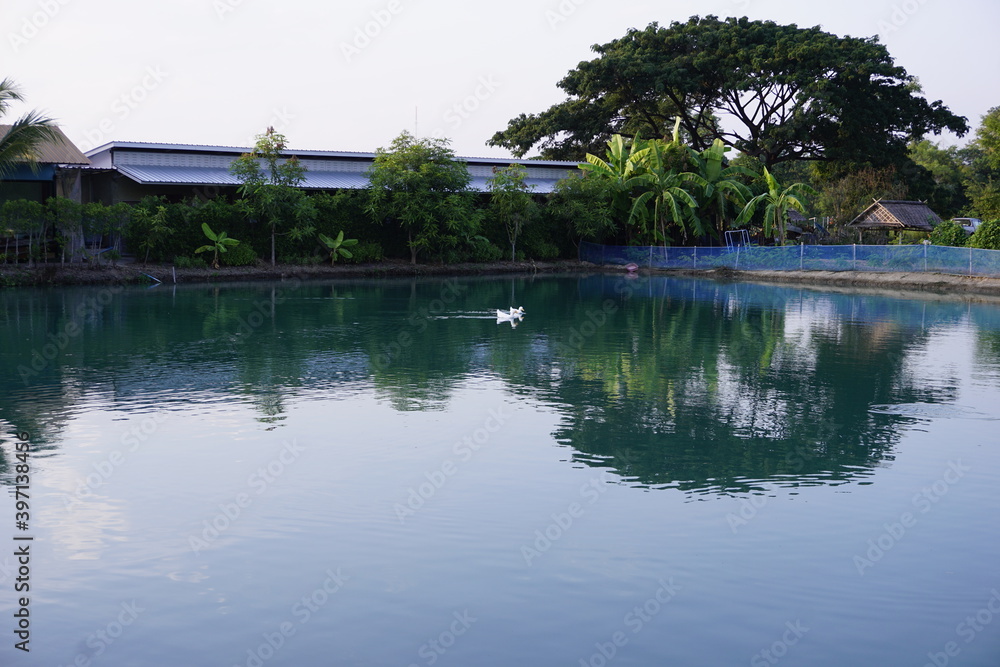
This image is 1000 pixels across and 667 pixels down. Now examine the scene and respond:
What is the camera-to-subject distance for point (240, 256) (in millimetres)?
36469

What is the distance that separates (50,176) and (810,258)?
98.6ft

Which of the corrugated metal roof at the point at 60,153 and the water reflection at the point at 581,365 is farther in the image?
the corrugated metal roof at the point at 60,153

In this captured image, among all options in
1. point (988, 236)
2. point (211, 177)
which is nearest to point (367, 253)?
point (211, 177)

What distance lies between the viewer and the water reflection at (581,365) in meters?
11.4

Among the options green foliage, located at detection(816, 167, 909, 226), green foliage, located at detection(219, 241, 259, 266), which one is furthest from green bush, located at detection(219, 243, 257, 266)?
green foliage, located at detection(816, 167, 909, 226)

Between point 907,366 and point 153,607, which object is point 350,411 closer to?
point 153,607

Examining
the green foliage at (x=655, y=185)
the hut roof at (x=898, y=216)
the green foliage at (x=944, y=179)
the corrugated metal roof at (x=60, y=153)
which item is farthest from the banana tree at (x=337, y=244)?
the green foliage at (x=944, y=179)

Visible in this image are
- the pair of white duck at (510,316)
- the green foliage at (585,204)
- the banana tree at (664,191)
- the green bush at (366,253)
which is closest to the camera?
the pair of white duck at (510,316)

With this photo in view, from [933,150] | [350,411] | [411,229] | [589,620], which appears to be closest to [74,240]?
[411,229]

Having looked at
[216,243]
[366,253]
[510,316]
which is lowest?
[510,316]

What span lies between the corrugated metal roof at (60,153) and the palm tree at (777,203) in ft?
89.7

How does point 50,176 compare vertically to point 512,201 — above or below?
above

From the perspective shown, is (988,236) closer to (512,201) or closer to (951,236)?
→ (951,236)

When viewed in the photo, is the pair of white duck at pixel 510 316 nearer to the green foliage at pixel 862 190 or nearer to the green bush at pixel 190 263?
the green bush at pixel 190 263
